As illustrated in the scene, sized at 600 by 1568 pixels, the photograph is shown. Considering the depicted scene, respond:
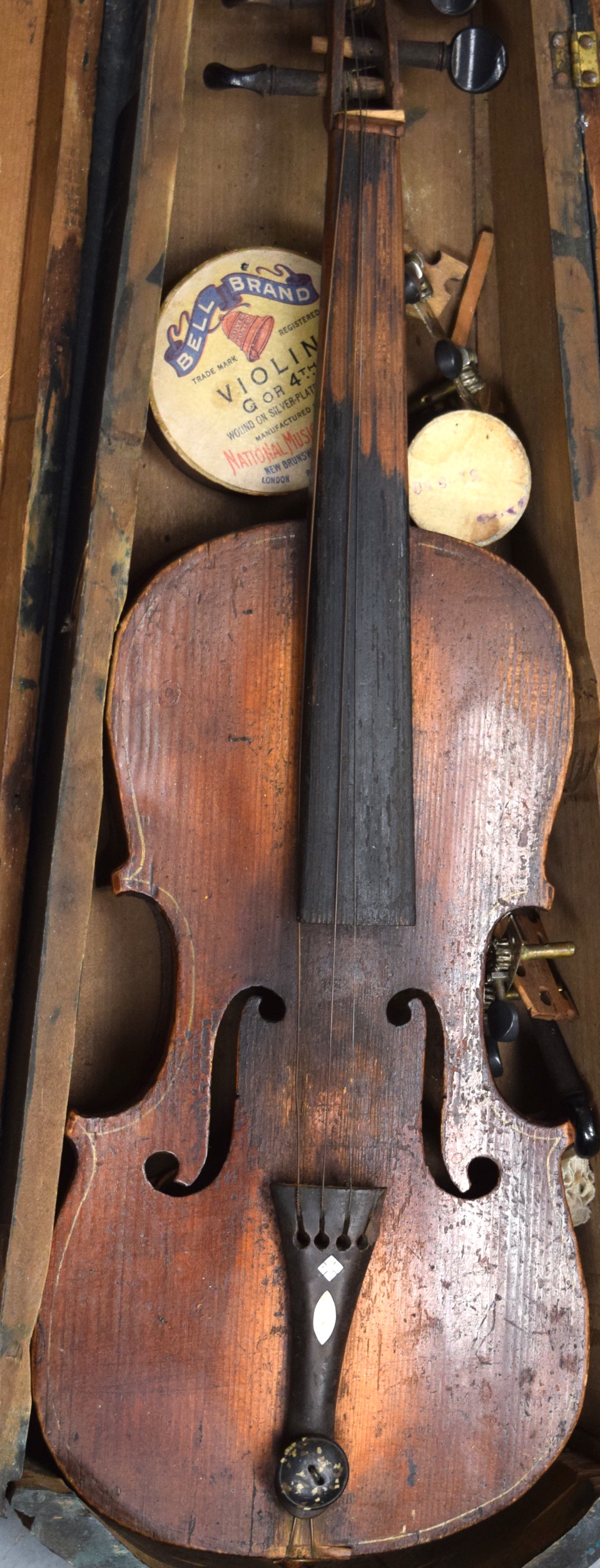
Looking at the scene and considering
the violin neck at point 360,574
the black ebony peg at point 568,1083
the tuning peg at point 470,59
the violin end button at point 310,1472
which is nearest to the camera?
the violin end button at point 310,1472

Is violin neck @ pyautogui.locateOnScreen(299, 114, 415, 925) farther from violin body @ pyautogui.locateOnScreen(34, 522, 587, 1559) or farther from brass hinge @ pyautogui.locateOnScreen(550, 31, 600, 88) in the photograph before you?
brass hinge @ pyautogui.locateOnScreen(550, 31, 600, 88)

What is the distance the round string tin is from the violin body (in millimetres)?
198

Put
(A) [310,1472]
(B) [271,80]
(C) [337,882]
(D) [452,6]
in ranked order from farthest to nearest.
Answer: (D) [452,6], (B) [271,80], (C) [337,882], (A) [310,1472]

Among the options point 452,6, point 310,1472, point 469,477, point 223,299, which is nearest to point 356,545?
point 469,477

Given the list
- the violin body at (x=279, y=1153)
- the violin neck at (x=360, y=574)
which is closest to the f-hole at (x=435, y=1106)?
the violin body at (x=279, y=1153)

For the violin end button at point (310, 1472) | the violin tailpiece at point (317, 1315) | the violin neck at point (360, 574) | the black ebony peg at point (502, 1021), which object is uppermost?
the violin neck at point (360, 574)

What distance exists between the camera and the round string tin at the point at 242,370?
1697 mm

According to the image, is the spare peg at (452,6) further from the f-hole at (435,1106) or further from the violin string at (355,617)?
the f-hole at (435,1106)

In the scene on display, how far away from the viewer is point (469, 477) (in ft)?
5.89

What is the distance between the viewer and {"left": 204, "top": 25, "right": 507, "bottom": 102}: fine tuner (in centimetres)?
167

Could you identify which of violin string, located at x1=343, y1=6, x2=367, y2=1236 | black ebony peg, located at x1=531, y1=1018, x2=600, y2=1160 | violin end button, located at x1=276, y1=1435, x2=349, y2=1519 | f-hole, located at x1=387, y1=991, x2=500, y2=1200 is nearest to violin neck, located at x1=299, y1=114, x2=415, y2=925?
violin string, located at x1=343, y1=6, x2=367, y2=1236

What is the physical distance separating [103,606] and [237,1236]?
0.72m

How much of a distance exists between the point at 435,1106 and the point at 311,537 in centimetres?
69

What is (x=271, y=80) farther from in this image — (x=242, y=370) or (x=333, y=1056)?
(x=333, y=1056)
